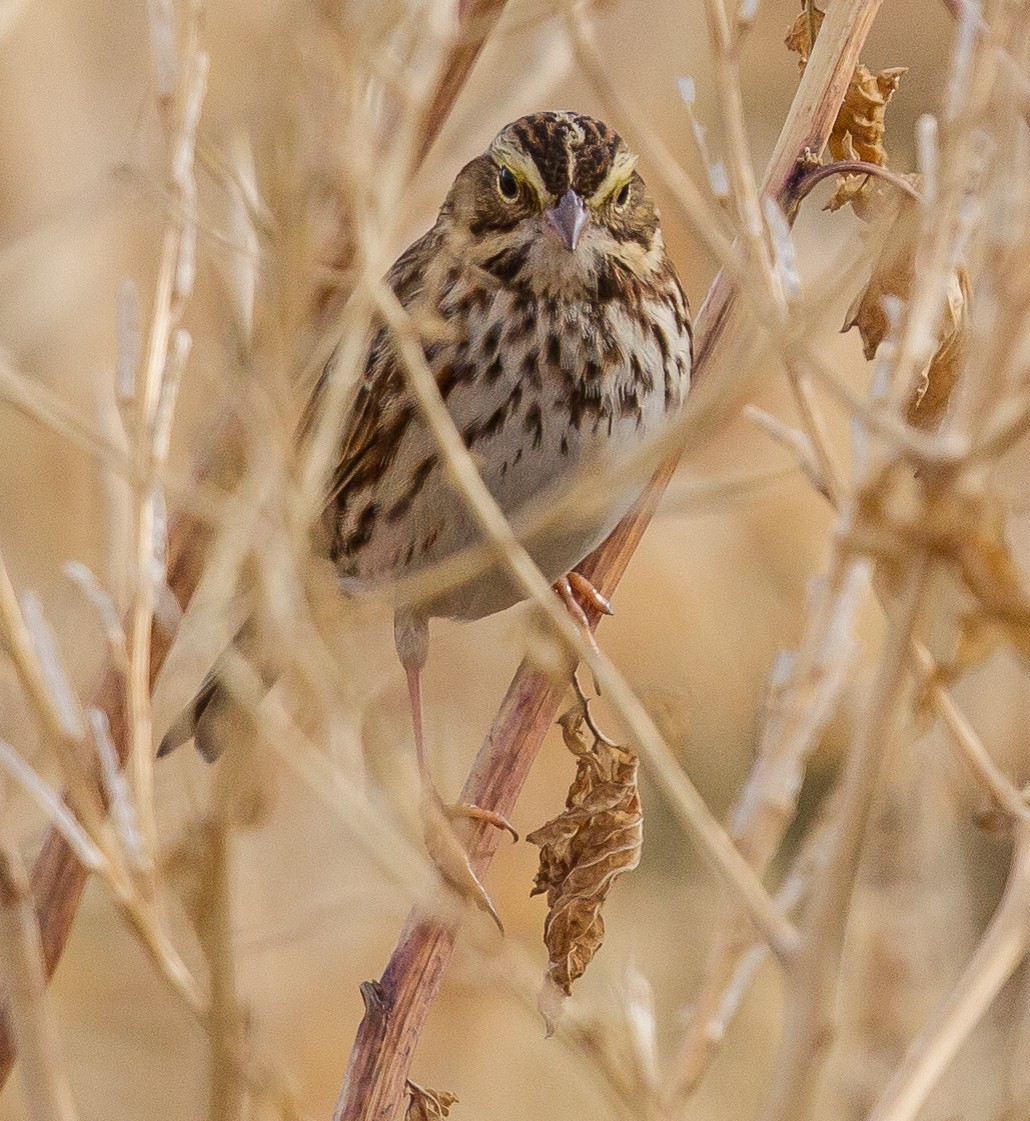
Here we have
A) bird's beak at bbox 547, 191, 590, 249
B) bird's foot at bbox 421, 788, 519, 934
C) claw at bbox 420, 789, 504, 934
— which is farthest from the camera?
bird's beak at bbox 547, 191, 590, 249

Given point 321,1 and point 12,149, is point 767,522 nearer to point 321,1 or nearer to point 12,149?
point 12,149

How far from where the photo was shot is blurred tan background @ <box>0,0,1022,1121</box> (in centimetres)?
421

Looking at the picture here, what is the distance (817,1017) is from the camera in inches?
39.9

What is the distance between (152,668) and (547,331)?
37.2 inches

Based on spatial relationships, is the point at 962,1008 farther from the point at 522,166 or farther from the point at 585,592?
the point at 585,592

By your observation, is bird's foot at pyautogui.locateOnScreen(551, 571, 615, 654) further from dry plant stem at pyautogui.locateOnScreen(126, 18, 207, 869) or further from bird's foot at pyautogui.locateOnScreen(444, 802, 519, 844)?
dry plant stem at pyautogui.locateOnScreen(126, 18, 207, 869)

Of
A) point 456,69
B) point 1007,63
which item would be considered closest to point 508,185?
point 456,69

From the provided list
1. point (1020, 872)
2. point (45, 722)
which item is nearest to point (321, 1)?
point (45, 722)

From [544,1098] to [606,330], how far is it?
2.54 meters

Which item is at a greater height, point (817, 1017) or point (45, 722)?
point (45, 722)

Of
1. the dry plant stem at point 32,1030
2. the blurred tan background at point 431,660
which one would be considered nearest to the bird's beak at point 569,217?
the blurred tan background at point 431,660

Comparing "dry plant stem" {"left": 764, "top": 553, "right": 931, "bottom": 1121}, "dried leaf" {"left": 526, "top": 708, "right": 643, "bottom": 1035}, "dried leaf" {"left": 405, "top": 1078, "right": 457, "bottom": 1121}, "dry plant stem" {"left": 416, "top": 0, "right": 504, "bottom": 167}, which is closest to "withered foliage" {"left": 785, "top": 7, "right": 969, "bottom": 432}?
"dry plant stem" {"left": 416, "top": 0, "right": 504, "bottom": 167}

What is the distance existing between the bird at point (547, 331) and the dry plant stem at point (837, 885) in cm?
158

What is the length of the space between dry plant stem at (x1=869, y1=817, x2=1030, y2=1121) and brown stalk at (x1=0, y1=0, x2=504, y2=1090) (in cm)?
109
